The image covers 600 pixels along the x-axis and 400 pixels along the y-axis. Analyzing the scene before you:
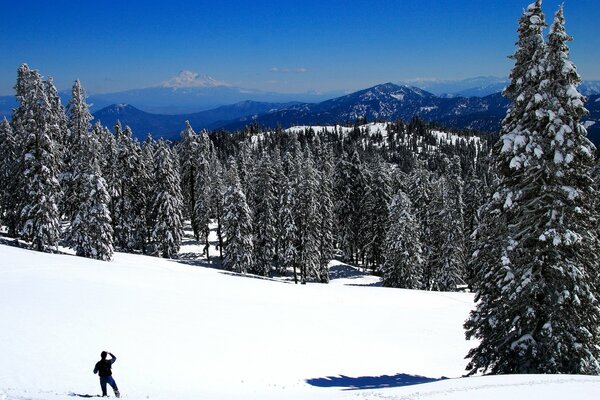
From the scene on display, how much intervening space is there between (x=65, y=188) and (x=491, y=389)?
42.5 metres

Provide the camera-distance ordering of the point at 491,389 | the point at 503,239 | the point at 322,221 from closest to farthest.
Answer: the point at 491,389 < the point at 503,239 < the point at 322,221

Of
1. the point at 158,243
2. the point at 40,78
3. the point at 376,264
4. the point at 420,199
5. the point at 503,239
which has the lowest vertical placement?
the point at 376,264

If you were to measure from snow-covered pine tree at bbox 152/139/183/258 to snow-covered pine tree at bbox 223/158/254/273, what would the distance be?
25.3ft

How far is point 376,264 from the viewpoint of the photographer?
6481 cm

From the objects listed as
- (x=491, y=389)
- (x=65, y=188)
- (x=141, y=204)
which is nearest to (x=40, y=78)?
Answer: (x=65, y=188)

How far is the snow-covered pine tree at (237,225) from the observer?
160 ft

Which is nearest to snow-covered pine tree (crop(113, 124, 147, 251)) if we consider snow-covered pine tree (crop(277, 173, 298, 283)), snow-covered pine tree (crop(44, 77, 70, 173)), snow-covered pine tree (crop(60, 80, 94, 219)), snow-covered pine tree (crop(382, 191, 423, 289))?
snow-covered pine tree (crop(44, 77, 70, 173))

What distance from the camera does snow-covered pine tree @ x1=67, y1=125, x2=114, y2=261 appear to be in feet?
118

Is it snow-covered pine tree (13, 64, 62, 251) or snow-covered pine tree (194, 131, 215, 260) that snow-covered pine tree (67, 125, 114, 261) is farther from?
snow-covered pine tree (194, 131, 215, 260)

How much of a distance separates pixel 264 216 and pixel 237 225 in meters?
5.52

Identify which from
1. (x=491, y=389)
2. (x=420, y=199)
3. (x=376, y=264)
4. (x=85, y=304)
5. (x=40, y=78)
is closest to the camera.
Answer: (x=491, y=389)

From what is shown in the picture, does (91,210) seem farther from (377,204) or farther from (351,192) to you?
(351,192)

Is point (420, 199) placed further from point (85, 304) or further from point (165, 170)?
point (85, 304)

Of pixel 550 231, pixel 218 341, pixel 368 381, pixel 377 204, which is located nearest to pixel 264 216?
pixel 377 204
